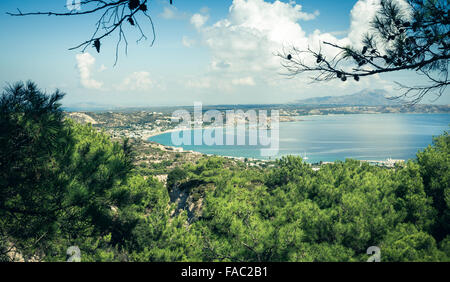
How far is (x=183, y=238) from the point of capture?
7586 mm

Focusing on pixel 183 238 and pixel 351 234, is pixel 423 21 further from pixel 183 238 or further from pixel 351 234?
pixel 183 238

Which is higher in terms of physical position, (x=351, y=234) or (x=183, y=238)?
(x=351, y=234)

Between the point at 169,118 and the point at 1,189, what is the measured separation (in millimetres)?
133663

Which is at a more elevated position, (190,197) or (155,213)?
(155,213)

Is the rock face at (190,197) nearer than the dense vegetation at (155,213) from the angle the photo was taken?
No

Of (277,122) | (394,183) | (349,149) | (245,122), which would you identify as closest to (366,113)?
(277,122)

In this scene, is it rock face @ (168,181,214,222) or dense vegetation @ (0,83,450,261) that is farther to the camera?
rock face @ (168,181,214,222)

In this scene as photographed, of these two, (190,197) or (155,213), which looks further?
(190,197)

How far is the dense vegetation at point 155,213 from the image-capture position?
137 inches

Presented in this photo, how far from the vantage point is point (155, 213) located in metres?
8.90

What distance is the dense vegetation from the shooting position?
3.49m

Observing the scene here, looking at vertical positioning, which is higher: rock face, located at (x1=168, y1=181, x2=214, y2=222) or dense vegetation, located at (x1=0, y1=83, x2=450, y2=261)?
dense vegetation, located at (x1=0, y1=83, x2=450, y2=261)
